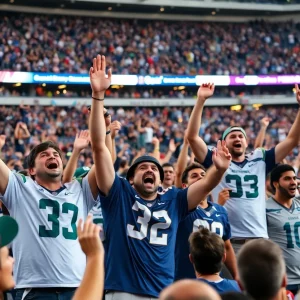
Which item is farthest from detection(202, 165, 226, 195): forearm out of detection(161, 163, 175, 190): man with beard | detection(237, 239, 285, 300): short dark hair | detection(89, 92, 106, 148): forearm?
detection(161, 163, 175, 190): man with beard

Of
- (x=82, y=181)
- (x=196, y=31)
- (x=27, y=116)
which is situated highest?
(x=196, y=31)

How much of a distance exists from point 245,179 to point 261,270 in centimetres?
367

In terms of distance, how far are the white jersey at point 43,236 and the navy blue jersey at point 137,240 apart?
0.91 ft

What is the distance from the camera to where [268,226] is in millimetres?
6523

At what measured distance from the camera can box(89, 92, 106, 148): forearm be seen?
15.4ft

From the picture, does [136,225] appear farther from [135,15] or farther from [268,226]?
[135,15]

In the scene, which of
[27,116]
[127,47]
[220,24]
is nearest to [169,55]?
[127,47]

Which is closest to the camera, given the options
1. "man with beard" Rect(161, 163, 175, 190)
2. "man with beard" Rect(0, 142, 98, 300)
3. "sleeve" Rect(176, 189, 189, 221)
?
"man with beard" Rect(0, 142, 98, 300)

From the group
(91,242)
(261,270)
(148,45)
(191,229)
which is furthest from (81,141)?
(148,45)

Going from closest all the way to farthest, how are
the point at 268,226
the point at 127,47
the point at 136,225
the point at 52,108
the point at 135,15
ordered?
1. the point at 136,225
2. the point at 268,226
3. the point at 52,108
4. the point at 127,47
5. the point at 135,15

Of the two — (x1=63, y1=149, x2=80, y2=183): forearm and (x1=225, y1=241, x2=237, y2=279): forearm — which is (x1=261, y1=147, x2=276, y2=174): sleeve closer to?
(x1=225, y1=241, x2=237, y2=279): forearm

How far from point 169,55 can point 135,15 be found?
3184 mm

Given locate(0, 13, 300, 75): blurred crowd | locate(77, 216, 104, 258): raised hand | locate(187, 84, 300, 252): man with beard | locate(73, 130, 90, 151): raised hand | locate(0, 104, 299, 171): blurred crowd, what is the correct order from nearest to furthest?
1. locate(77, 216, 104, 258): raised hand
2. locate(73, 130, 90, 151): raised hand
3. locate(187, 84, 300, 252): man with beard
4. locate(0, 104, 299, 171): blurred crowd
5. locate(0, 13, 300, 75): blurred crowd

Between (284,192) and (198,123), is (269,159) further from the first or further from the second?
(198,123)
